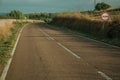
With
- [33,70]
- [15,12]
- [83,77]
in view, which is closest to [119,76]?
[83,77]

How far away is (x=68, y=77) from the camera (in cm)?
1041

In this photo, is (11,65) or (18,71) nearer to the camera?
(18,71)

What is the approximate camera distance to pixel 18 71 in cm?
Answer: 1167

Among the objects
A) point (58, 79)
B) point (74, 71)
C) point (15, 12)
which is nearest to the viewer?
point (58, 79)

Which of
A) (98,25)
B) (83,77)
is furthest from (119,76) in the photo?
(98,25)

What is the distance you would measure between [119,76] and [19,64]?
14.7 ft

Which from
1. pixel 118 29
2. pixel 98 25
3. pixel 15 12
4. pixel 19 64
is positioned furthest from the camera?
pixel 15 12

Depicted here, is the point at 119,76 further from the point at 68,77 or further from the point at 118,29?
the point at 118,29

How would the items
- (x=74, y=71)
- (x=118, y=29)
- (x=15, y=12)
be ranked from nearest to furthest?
(x=74, y=71) < (x=118, y=29) < (x=15, y=12)

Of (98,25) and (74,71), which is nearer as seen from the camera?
(74,71)

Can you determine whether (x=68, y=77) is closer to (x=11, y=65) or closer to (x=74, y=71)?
(x=74, y=71)

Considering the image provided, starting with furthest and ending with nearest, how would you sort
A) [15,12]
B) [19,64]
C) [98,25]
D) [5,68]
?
1. [15,12]
2. [98,25]
3. [19,64]
4. [5,68]

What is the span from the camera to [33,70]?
11836 mm

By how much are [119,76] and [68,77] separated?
156cm
